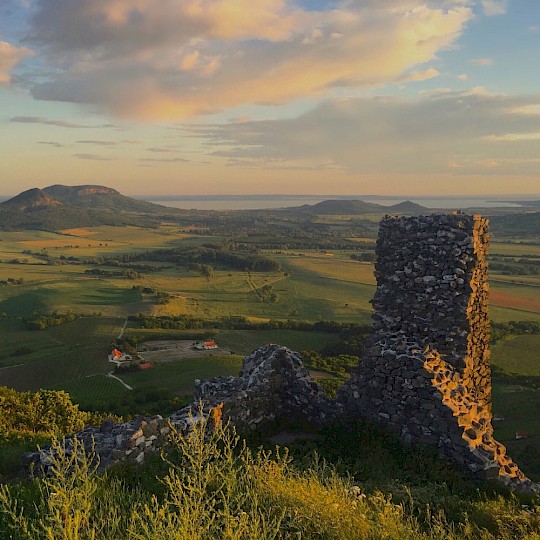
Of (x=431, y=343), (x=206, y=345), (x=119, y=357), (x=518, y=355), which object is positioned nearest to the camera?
(x=431, y=343)

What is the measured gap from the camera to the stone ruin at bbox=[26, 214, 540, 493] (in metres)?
7.99

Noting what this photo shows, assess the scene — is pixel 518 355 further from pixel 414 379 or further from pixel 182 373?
pixel 414 379

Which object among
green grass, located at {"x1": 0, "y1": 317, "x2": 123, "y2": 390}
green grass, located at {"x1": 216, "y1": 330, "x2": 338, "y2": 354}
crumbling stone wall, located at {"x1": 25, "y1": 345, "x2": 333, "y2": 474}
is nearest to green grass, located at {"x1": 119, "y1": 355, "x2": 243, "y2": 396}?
green grass, located at {"x1": 0, "y1": 317, "x2": 123, "y2": 390}

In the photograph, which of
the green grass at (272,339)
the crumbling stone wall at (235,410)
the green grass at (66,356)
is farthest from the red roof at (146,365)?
the crumbling stone wall at (235,410)

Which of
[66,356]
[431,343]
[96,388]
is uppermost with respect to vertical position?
[431,343]

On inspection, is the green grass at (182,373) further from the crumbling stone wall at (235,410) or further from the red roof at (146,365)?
the crumbling stone wall at (235,410)

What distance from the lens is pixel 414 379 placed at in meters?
8.46

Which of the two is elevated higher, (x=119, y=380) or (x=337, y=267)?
(x=337, y=267)

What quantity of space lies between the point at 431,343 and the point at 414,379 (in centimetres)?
101

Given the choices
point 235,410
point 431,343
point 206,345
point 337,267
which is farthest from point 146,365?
point 337,267

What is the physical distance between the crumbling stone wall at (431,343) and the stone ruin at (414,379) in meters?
0.02

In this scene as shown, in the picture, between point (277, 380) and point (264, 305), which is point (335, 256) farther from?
point (277, 380)

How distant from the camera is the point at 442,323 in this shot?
9.08 meters

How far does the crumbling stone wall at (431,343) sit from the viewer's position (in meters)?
8.18
